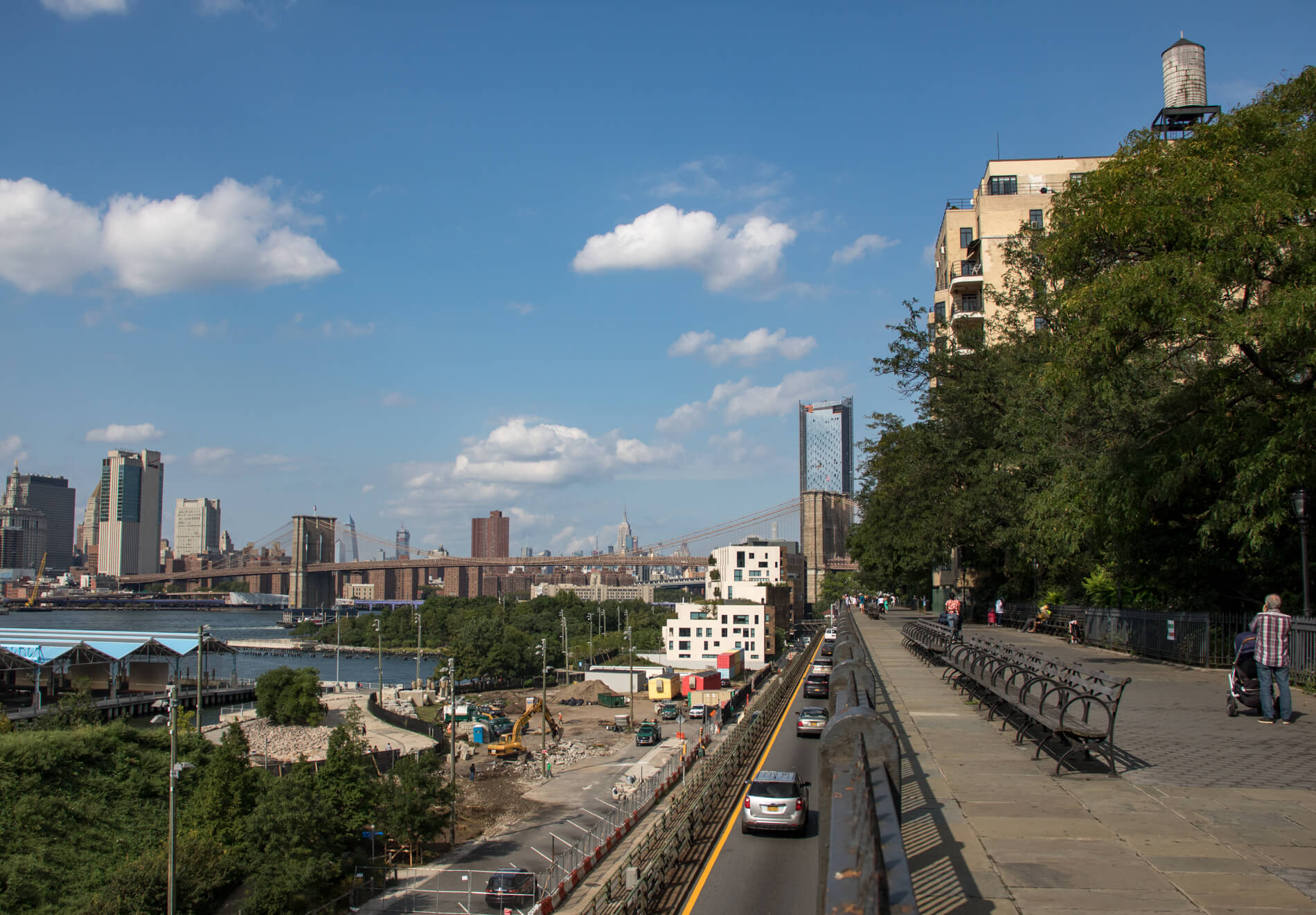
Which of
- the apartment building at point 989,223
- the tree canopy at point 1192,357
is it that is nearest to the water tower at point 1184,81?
the apartment building at point 989,223

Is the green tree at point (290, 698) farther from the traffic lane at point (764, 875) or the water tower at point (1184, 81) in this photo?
the water tower at point (1184, 81)

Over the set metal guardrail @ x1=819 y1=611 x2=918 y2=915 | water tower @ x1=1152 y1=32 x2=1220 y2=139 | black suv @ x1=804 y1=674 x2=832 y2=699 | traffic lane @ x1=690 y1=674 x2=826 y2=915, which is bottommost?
black suv @ x1=804 y1=674 x2=832 y2=699

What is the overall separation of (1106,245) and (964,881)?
14.7 metres

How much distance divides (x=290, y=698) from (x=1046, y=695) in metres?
71.2

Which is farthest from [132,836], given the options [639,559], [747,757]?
[639,559]

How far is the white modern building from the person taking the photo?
90.9 meters

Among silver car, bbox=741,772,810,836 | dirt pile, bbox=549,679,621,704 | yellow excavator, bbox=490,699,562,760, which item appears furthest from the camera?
dirt pile, bbox=549,679,621,704

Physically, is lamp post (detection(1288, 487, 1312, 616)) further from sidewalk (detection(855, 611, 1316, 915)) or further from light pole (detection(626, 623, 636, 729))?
light pole (detection(626, 623, 636, 729))

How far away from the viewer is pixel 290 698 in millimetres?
69688

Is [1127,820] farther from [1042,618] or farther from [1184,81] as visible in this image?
[1184,81]

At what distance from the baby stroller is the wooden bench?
1.35 meters

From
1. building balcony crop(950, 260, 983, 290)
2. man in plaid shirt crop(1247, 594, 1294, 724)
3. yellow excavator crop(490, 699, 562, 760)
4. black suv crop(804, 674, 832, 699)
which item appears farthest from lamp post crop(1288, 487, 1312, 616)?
yellow excavator crop(490, 699, 562, 760)

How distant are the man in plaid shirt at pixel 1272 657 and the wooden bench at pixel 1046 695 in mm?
1505

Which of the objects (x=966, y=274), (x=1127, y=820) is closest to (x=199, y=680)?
(x=966, y=274)
